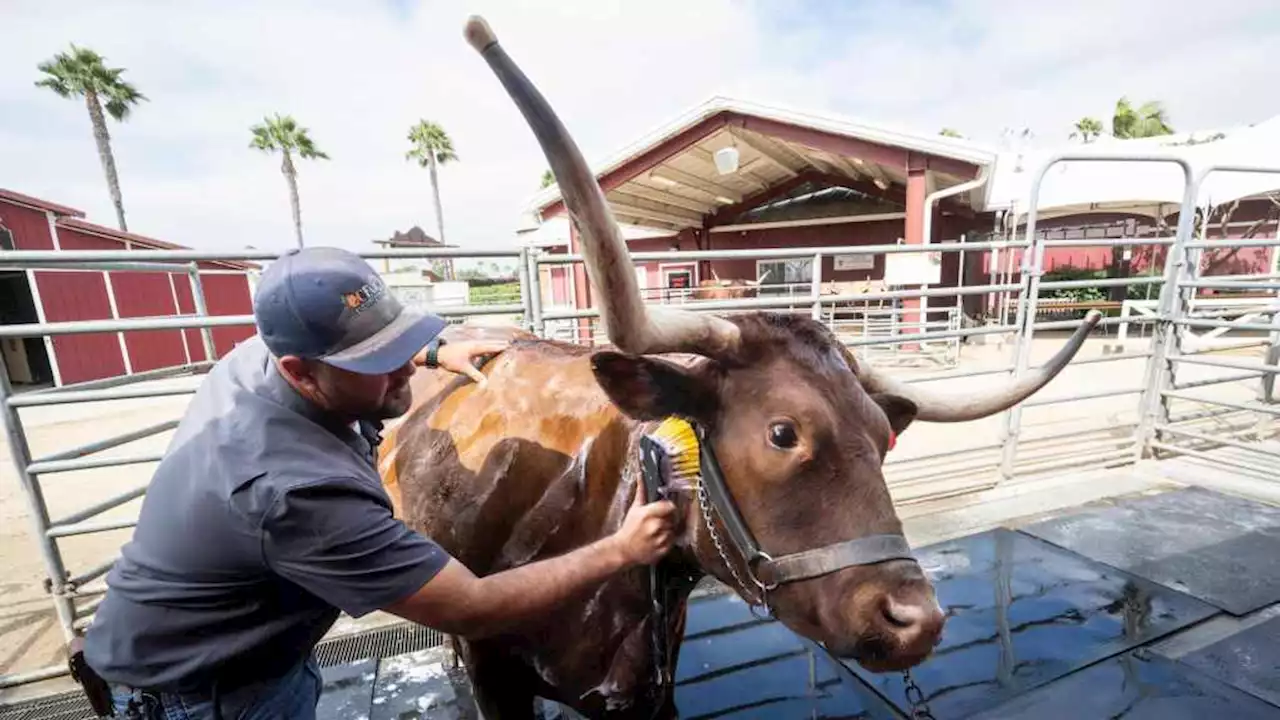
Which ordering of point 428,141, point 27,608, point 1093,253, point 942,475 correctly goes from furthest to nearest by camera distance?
point 428,141 < point 1093,253 < point 942,475 < point 27,608

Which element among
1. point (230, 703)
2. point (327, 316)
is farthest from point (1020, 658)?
point (327, 316)

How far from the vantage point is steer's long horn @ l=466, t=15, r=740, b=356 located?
1.26 meters

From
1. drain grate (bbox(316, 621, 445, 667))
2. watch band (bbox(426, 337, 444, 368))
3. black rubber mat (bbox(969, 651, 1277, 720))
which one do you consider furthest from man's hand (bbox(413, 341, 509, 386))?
black rubber mat (bbox(969, 651, 1277, 720))

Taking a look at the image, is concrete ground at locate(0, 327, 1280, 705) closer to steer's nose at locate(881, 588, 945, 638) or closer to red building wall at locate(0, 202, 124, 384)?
steer's nose at locate(881, 588, 945, 638)

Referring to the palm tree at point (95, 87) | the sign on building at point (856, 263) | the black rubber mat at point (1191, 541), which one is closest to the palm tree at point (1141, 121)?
the sign on building at point (856, 263)

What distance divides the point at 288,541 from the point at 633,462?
0.97 meters

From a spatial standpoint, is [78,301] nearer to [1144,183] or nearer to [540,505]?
[540,505]

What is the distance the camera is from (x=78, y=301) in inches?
547

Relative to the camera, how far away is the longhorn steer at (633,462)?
1443mm

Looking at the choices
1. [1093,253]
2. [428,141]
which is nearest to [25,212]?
[1093,253]

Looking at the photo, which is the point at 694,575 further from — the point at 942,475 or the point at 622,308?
the point at 942,475

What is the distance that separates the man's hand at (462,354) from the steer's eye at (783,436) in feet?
4.30

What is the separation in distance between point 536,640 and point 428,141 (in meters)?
49.0

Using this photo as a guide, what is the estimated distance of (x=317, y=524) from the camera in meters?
1.31
